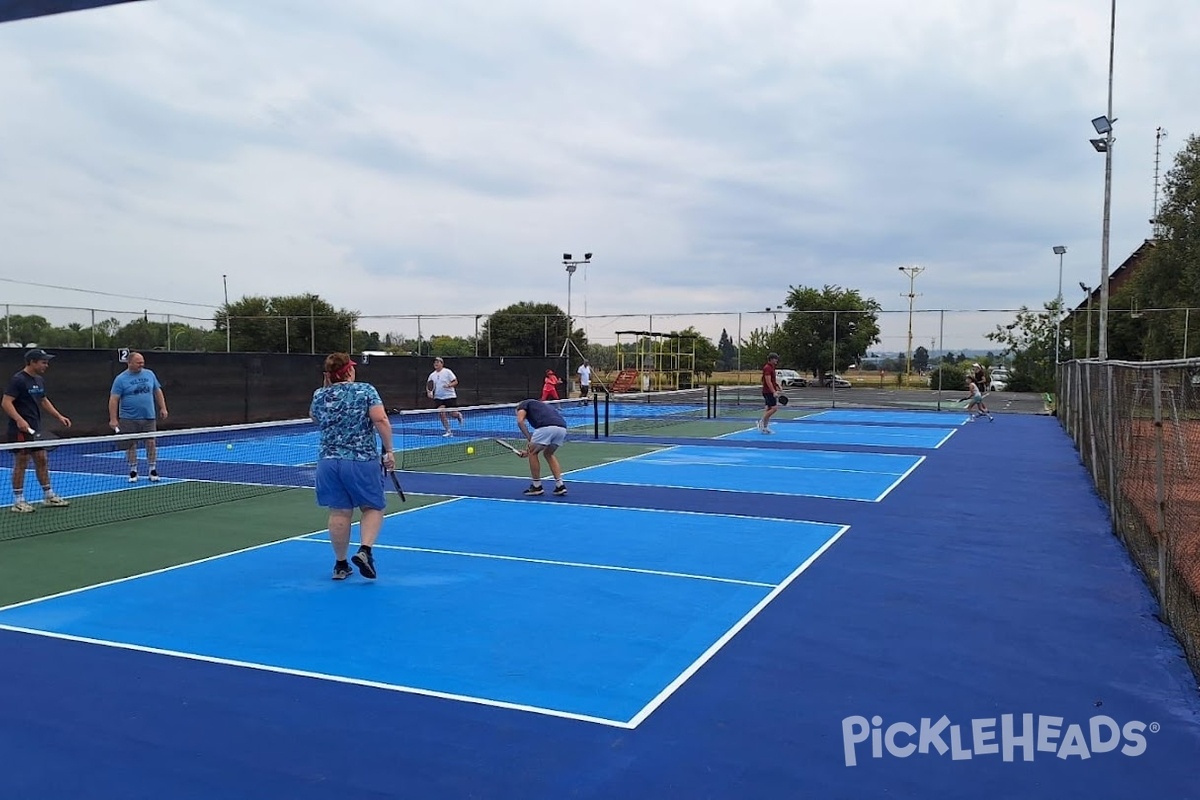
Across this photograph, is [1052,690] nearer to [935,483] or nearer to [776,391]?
[935,483]

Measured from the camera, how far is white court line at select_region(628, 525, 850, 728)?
14.6ft

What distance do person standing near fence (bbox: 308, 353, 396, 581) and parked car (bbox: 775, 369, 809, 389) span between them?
39.0 meters

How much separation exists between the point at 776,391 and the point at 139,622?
634 inches

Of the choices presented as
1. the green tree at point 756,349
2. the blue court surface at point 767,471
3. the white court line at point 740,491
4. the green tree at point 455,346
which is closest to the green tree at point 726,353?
the green tree at point 756,349

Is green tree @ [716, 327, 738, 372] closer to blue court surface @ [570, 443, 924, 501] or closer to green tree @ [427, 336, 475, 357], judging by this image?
green tree @ [427, 336, 475, 357]

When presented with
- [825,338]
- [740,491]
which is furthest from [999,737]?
[825,338]

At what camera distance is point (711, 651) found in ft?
17.6

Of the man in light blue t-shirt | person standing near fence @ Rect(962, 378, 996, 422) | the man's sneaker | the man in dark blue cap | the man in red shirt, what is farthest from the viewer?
person standing near fence @ Rect(962, 378, 996, 422)

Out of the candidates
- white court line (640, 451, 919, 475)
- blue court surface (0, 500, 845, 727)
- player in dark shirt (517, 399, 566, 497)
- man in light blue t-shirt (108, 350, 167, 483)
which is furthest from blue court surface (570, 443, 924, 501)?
man in light blue t-shirt (108, 350, 167, 483)

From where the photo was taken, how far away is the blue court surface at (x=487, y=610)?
A: 4941mm

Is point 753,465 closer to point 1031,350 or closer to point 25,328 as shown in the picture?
point 25,328

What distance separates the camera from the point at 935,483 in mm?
12695

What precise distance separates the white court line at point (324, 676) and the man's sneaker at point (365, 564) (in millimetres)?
1761

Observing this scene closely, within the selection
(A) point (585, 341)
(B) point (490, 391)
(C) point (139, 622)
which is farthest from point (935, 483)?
(A) point (585, 341)
